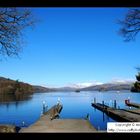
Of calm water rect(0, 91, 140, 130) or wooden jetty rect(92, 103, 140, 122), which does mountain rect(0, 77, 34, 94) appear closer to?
calm water rect(0, 91, 140, 130)

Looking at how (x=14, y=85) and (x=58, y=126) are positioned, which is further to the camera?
(x=14, y=85)

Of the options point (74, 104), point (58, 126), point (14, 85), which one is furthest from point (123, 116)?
point (74, 104)

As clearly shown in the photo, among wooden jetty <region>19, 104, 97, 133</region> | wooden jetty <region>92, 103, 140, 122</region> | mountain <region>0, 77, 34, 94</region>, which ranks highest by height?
mountain <region>0, 77, 34, 94</region>

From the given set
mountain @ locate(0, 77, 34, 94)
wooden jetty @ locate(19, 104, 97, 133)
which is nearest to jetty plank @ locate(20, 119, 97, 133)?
wooden jetty @ locate(19, 104, 97, 133)

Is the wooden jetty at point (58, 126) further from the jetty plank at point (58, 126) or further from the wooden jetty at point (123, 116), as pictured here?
the wooden jetty at point (123, 116)

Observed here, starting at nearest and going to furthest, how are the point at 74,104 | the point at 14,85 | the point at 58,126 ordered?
the point at 58,126 < the point at 14,85 < the point at 74,104

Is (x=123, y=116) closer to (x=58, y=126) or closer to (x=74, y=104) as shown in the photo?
(x=58, y=126)

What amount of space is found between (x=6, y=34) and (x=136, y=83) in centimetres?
266

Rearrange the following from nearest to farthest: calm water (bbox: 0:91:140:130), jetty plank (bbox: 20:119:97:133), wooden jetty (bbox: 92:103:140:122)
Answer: wooden jetty (bbox: 92:103:140:122)
jetty plank (bbox: 20:119:97:133)
calm water (bbox: 0:91:140:130)

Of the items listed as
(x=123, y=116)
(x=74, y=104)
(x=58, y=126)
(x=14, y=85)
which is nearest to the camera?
(x=123, y=116)

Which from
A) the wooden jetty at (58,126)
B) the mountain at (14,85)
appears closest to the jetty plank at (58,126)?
the wooden jetty at (58,126)
